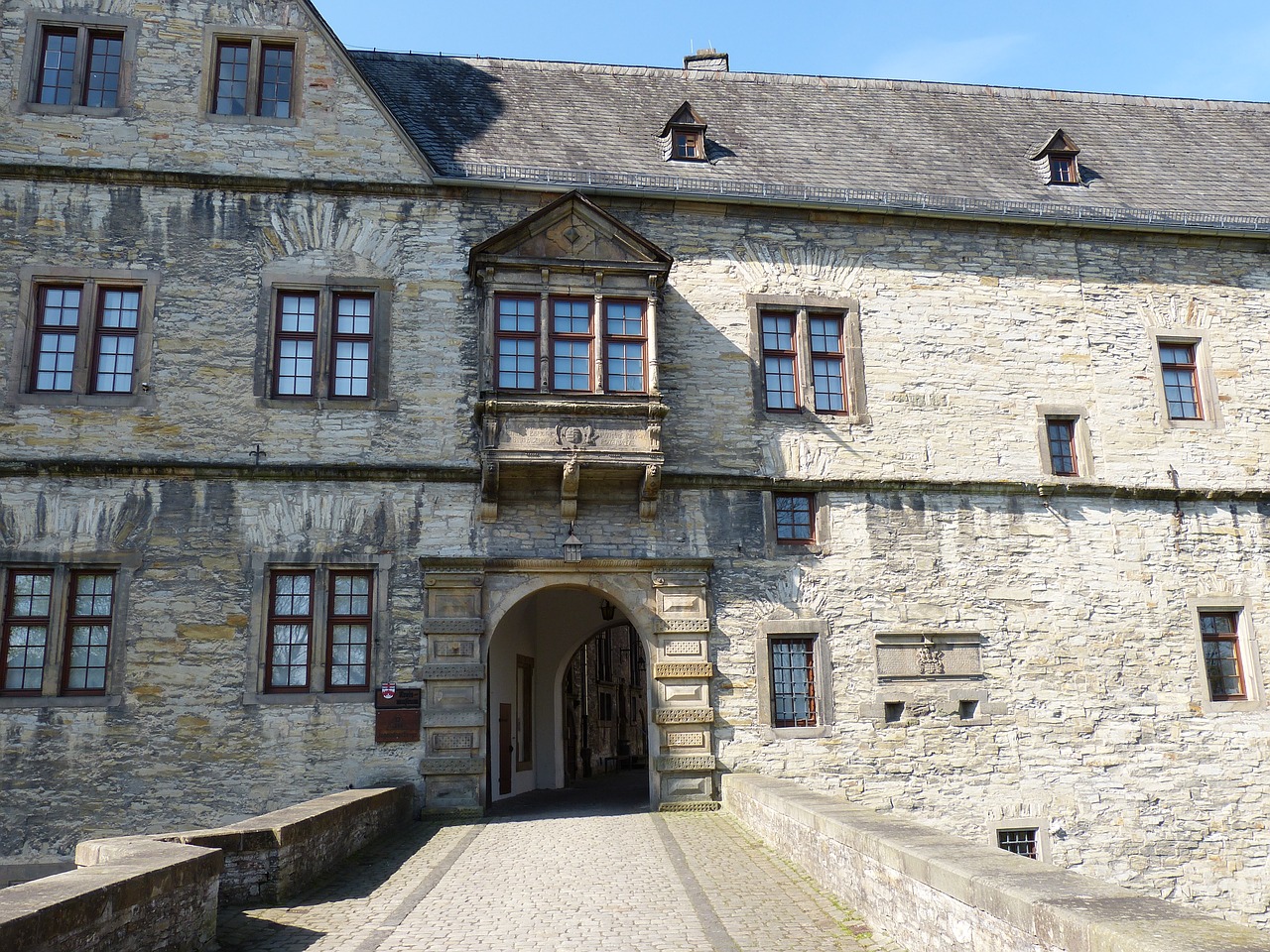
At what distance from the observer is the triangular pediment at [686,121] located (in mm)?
15383

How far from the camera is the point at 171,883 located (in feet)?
18.5

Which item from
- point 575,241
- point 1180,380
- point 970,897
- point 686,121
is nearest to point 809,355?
point 575,241

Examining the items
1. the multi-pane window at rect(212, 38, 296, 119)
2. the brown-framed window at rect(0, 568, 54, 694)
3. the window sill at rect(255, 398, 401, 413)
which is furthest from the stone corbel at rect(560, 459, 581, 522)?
the multi-pane window at rect(212, 38, 296, 119)

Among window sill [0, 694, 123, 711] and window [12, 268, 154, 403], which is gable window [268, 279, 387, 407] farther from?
window sill [0, 694, 123, 711]

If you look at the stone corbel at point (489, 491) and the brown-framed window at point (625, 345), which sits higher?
the brown-framed window at point (625, 345)

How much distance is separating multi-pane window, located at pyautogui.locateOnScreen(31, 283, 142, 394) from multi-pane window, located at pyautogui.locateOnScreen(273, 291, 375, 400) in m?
1.70

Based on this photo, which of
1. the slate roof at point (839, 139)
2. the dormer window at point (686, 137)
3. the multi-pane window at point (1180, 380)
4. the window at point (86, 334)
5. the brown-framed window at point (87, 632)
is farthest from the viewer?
the dormer window at point (686, 137)

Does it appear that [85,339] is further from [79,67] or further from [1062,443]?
[1062,443]

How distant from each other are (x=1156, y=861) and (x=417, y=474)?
34.2 ft

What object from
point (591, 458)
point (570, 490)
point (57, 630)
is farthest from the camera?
point (570, 490)

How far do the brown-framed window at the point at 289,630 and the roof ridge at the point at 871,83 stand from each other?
904cm

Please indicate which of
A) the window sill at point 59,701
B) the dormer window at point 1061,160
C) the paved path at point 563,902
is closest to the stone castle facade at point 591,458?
the window sill at point 59,701

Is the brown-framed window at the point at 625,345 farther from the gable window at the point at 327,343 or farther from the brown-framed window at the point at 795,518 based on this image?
the gable window at the point at 327,343

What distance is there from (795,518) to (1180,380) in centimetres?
628
